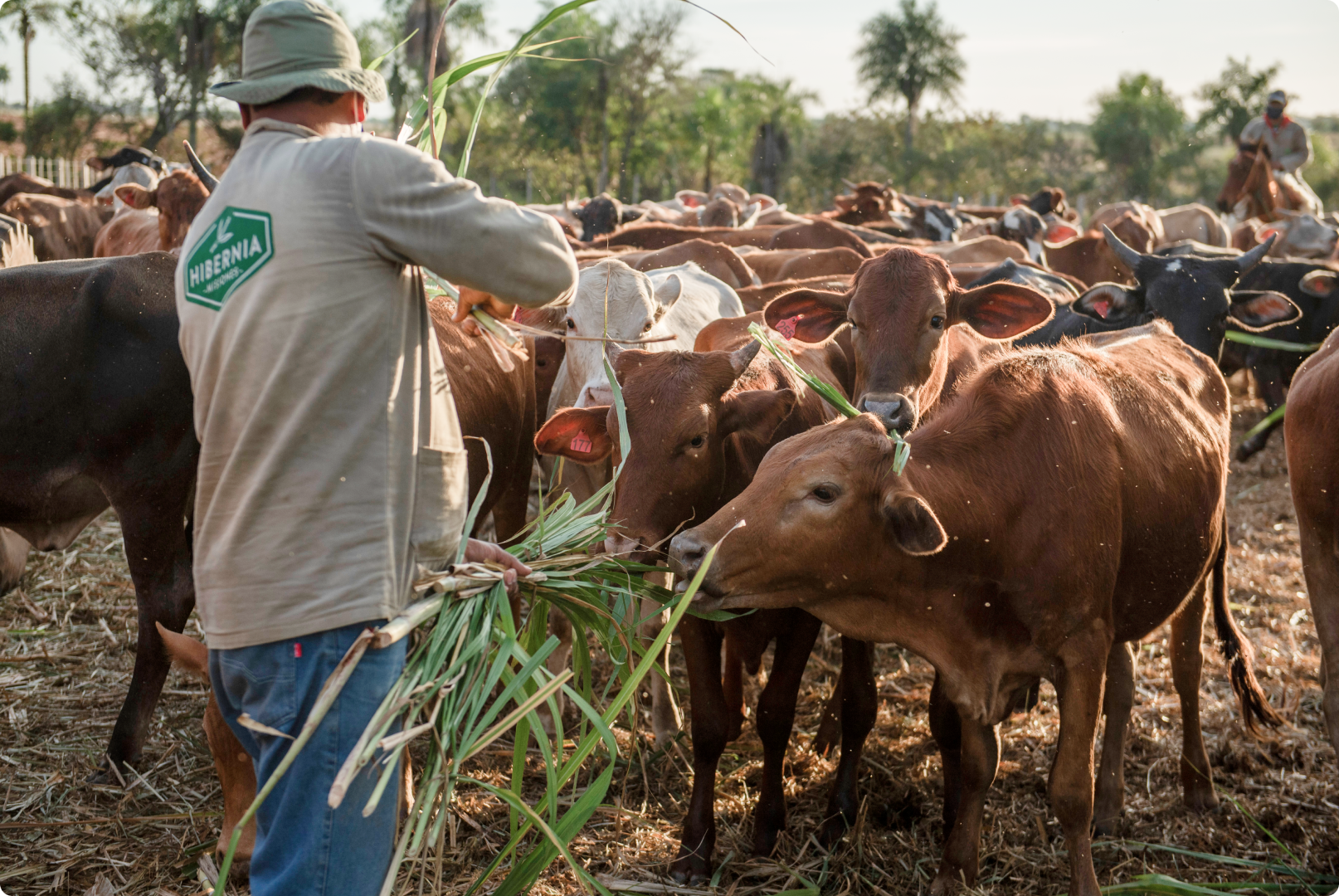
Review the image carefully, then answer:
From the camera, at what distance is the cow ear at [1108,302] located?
6688mm

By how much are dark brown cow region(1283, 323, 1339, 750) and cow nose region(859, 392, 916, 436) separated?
1499mm

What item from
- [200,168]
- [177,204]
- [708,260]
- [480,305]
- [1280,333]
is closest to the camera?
[480,305]

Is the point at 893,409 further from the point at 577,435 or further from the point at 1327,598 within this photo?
the point at 1327,598

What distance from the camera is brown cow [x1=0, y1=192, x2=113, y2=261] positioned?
35.9ft

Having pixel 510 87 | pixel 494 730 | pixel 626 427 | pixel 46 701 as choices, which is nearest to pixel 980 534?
pixel 626 427

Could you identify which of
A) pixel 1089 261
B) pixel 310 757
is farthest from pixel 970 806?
pixel 1089 261

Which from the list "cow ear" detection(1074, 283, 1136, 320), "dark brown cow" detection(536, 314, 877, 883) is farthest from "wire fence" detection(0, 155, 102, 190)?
"dark brown cow" detection(536, 314, 877, 883)

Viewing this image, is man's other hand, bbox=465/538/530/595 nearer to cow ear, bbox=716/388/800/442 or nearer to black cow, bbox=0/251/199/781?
cow ear, bbox=716/388/800/442

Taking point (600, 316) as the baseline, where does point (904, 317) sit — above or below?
above

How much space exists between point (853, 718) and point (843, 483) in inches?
61.7

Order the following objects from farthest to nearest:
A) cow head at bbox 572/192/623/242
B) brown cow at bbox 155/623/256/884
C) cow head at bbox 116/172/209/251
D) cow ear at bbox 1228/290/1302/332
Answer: cow head at bbox 572/192/623/242
cow head at bbox 116/172/209/251
cow ear at bbox 1228/290/1302/332
brown cow at bbox 155/623/256/884

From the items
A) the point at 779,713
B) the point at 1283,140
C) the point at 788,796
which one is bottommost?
the point at 788,796

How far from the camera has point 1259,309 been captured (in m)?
6.55

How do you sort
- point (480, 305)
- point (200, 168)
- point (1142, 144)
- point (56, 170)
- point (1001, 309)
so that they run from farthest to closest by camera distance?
point (1142, 144)
point (56, 170)
point (200, 168)
point (1001, 309)
point (480, 305)
